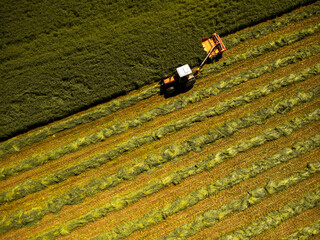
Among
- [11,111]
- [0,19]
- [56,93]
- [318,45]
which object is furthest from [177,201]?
[0,19]

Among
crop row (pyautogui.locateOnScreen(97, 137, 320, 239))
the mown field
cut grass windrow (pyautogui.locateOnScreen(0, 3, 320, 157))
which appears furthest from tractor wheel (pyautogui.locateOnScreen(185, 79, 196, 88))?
crop row (pyautogui.locateOnScreen(97, 137, 320, 239))

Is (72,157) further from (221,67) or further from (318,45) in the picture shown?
(318,45)

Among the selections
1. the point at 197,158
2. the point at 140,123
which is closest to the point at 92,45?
the point at 140,123

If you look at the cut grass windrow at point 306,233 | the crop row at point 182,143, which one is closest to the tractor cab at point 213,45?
the crop row at point 182,143

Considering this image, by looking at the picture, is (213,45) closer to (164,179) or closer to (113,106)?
(113,106)

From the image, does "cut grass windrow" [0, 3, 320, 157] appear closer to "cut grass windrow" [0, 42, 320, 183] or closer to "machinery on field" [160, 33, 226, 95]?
"machinery on field" [160, 33, 226, 95]
